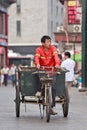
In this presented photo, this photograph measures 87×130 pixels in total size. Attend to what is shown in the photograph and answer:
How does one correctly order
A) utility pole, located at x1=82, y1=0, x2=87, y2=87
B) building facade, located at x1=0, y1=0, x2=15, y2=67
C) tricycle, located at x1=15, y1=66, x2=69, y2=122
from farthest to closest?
building facade, located at x1=0, y1=0, x2=15, y2=67
utility pole, located at x1=82, y1=0, x2=87, y2=87
tricycle, located at x1=15, y1=66, x2=69, y2=122

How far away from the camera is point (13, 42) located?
74.9 meters

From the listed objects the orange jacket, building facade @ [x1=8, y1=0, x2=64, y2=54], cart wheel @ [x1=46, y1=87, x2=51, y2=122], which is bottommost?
cart wheel @ [x1=46, y1=87, x2=51, y2=122]

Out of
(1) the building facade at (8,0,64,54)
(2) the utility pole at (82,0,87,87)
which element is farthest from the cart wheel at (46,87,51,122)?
(1) the building facade at (8,0,64,54)

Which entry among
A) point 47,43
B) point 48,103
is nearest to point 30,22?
point 47,43

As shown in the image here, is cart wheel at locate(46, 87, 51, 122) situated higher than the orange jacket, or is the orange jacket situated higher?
the orange jacket

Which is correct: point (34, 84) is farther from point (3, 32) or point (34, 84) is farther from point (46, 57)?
point (3, 32)

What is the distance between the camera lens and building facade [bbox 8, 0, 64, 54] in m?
72.2

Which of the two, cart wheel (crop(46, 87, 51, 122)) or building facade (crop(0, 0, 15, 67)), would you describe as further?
building facade (crop(0, 0, 15, 67))

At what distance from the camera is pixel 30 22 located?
7300cm

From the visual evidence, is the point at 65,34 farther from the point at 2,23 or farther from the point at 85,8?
the point at 85,8

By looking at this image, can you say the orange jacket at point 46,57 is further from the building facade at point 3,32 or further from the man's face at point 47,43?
the building facade at point 3,32

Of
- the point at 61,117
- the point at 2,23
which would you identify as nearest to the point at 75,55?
the point at 2,23

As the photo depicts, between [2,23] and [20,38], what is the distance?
45.3 feet

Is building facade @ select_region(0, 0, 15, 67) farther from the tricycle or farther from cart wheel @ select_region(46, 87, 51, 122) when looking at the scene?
cart wheel @ select_region(46, 87, 51, 122)
